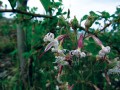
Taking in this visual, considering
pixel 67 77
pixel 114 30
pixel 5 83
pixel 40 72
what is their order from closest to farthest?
1. pixel 67 77
2. pixel 114 30
3. pixel 40 72
4. pixel 5 83

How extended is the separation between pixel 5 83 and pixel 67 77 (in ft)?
6.49

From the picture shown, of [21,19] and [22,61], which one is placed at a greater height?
[21,19]

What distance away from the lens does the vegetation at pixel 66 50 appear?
1742 millimetres

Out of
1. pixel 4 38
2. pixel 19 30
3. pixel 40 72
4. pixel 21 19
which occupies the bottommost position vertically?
pixel 4 38

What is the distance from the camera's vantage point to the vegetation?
68.6 inches

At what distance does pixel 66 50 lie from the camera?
69.7 inches

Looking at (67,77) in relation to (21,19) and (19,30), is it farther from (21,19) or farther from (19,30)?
(19,30)

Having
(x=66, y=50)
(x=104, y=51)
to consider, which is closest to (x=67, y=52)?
(x=66, y=50)

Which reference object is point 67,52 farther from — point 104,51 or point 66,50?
point 104,51

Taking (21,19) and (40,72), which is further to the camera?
(40,72)

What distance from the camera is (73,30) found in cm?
172

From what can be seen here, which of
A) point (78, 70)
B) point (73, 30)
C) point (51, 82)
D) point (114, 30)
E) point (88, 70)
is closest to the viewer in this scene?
point (73, 30)

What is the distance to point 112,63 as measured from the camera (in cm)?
191

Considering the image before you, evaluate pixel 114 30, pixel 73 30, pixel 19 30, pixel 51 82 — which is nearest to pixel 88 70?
pixel 73 30
